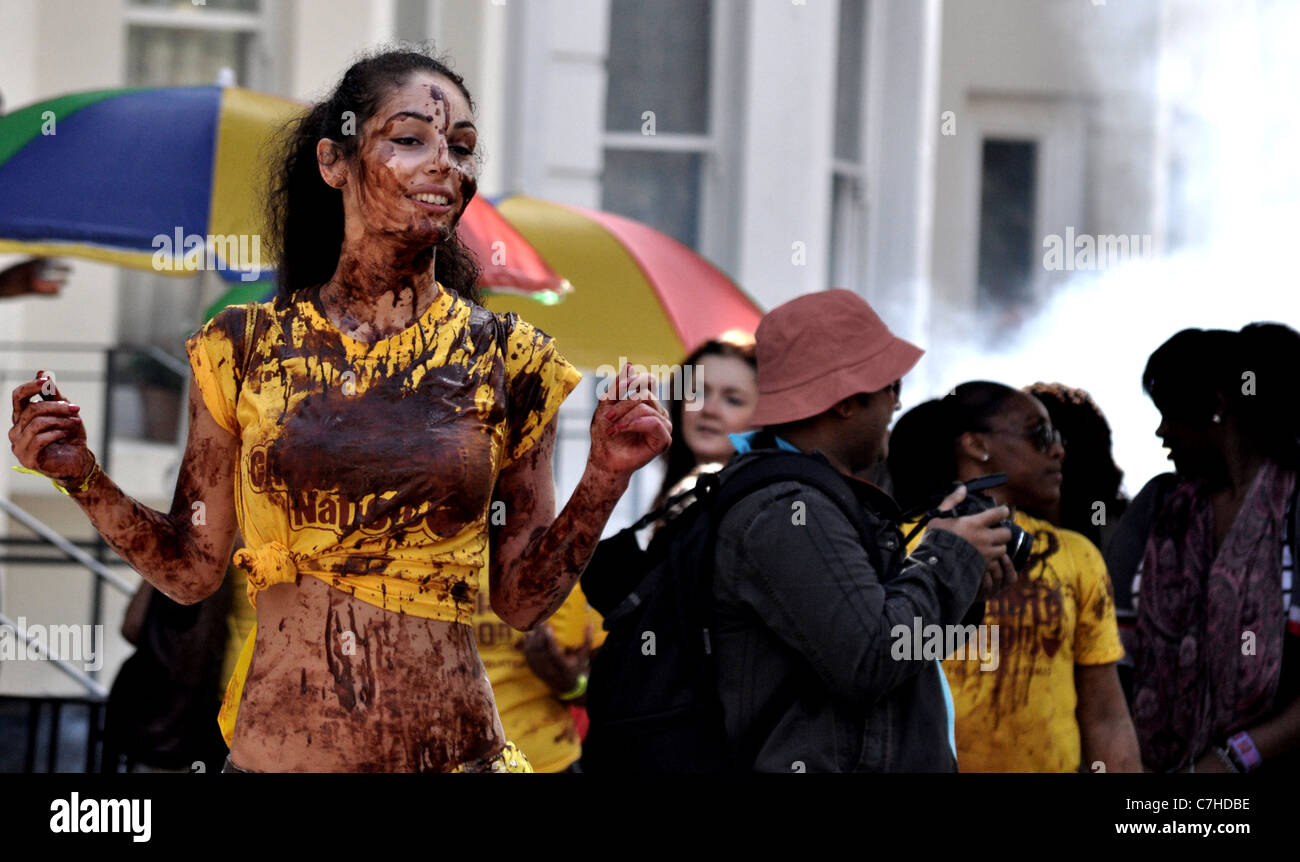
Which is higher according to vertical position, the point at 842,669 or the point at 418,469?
the point at 418,469

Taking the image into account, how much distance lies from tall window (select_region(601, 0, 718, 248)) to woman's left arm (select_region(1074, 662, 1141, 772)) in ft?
19.1

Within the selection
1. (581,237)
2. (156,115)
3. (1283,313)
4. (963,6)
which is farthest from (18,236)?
(963,6)

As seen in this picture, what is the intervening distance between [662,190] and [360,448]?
293 inches

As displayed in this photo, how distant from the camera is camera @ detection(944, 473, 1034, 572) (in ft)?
10.3

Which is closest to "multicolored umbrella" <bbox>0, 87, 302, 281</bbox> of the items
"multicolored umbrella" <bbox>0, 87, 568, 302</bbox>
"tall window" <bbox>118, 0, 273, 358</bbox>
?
"multicolored umbrella" <bbox>0, 87, 568, 302</bbox>

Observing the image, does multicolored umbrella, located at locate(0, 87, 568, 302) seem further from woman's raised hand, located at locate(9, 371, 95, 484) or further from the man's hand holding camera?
woman's raised hand, located at locate(9, 371, 95, 484)

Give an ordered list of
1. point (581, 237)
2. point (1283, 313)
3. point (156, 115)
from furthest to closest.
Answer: point (1283, 313), point (581, 237), point (156, 115)

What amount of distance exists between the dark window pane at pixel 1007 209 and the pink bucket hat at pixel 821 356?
1029 centimetres

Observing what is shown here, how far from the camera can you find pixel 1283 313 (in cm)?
1106

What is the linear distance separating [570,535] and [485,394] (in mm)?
240

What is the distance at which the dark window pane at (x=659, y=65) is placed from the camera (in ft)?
30.8

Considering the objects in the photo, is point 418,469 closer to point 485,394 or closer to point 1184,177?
point 485,394

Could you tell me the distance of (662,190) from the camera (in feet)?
31.3
